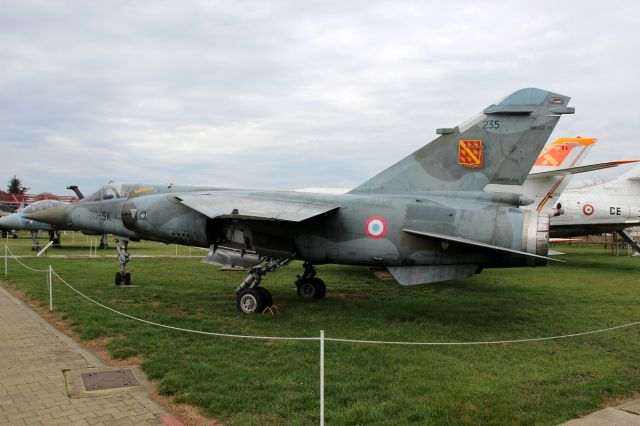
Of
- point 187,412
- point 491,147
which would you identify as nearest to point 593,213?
point 491,147

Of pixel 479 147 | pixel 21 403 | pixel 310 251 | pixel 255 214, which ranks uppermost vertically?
pixel 479 147

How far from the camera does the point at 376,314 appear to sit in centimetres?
1048

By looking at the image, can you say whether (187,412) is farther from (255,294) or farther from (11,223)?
(11,223)

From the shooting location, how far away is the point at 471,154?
981 centimetres

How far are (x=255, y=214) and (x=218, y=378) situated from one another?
148 inches

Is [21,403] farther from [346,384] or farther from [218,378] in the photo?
[346,384]

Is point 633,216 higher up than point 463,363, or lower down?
higher up

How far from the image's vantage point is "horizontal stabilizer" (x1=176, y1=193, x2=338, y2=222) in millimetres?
9094

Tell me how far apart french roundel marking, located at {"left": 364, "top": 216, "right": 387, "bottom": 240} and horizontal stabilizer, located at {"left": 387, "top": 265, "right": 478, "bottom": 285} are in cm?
68

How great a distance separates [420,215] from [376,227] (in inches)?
34.2

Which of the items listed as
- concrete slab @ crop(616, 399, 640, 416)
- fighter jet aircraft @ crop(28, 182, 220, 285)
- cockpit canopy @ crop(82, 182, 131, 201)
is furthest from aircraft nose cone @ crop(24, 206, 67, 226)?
concrete slab @ crop(616, 399, 640, 416)

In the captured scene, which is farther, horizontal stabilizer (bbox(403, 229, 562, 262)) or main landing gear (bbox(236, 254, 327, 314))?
main landing gear (bbox(236, 254, 327, 314))

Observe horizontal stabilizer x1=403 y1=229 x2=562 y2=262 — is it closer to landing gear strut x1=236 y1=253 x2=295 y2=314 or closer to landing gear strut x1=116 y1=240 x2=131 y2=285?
landing gear strut x1=236 y1=253 x2=295 y2=314

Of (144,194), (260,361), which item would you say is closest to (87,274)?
(144,194)
